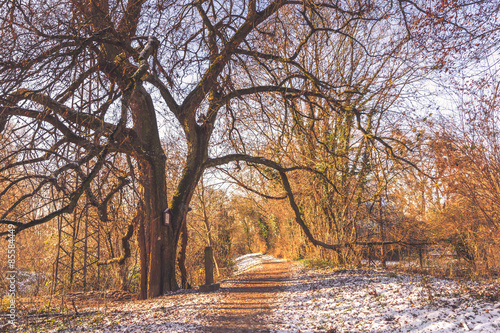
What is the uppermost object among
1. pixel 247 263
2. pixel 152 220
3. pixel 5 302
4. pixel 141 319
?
pixel 152 220

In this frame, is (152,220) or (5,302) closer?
(5,302)

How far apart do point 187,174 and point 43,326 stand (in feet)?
15.1

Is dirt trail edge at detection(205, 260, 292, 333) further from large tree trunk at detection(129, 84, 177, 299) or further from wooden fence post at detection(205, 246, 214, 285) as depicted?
large tree trunk at detection(129, 84, 177, 299)

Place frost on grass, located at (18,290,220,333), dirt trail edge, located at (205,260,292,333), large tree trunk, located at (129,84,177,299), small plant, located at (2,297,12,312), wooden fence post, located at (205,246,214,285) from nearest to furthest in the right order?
frost on grass, located at (18,290,220,333), dirt trail edge, located at (205,260,292,333), small plant, located at (2,297,12,312), large tree trunk, located at (129,84,177,299), wooden fence post, located at (205,246,214,285)

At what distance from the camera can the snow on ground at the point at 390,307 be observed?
158 inches

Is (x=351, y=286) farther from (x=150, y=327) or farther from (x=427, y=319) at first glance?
(x=150, y=327)

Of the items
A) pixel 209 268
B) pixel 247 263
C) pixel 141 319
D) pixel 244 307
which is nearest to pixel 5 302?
pixel 141 319

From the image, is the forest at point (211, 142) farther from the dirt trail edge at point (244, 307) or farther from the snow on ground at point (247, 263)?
the snow on ground at point (247, 263)

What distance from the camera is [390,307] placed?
17.1 ft

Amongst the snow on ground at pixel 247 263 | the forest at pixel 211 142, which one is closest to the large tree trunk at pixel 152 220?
the forest at pixel 211 142

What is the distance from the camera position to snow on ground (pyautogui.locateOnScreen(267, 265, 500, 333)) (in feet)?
13.2

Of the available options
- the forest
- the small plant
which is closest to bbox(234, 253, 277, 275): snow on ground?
the forest

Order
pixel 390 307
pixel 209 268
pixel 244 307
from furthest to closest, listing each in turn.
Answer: pixel 209 268 → pixel 244 307 → pixel 390 307

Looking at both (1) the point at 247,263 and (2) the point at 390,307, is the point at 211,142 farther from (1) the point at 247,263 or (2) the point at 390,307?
(1) the point at 247,263
